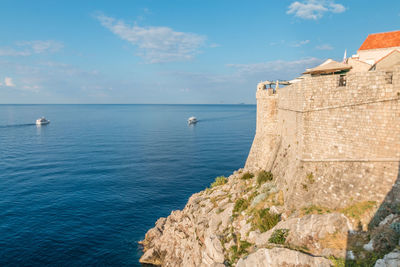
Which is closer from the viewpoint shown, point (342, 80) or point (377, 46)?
point (342, 80)

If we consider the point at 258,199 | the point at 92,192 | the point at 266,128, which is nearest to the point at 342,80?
the point at 258,199

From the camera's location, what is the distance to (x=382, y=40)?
29.3 meters

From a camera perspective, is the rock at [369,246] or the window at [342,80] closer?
the rock at [369,246]

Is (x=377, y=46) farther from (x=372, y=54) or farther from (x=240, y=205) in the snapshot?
(x=240, y=205)

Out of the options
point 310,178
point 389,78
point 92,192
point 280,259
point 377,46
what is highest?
point 377,46

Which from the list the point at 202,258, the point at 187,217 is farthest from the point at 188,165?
the point at 202,258

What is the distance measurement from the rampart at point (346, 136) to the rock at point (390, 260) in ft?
11.8

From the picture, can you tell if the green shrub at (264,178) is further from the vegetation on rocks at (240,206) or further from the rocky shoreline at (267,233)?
the vegetation on rocks at (240,206)

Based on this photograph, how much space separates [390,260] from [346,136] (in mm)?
6867

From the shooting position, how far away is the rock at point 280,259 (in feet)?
40.6

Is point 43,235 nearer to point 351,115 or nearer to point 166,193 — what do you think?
point 166,193

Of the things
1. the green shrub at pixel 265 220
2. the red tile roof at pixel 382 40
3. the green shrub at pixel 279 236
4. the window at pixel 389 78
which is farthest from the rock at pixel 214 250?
the red tile roof at pixel 382 40

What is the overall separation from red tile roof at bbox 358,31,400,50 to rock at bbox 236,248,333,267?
90.3 ft

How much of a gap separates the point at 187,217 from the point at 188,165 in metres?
34.8
